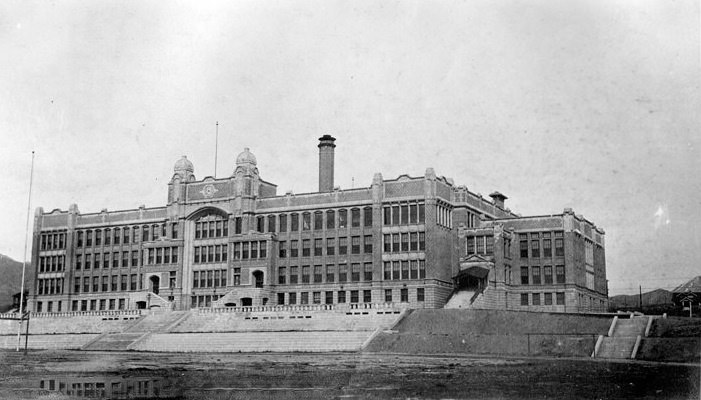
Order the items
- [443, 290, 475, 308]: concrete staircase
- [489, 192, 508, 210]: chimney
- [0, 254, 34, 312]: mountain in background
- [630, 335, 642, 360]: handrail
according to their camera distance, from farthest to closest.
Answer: [0, 254, 34, 312]: mountain in background
[489, 192, 508, 210]: chimney
[443, 290, 475, 308]: concrete staircase
[630, 335, 642, 360]: handrail

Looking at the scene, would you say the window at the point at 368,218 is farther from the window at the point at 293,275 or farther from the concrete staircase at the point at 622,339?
the concrete staircase at the point at 622,339

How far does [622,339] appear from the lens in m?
51.7

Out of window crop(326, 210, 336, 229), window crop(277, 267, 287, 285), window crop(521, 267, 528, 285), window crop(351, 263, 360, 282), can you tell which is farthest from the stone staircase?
window crop(521, 267, 528, 285)

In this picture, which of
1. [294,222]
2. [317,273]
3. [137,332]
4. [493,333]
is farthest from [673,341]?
Answer: [294,222]

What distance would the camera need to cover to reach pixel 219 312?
76438 mm

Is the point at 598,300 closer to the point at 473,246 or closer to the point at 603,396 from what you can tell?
the point at 473,246

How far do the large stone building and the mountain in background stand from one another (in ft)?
309

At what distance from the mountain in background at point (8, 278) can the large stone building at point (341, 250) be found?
309 feet

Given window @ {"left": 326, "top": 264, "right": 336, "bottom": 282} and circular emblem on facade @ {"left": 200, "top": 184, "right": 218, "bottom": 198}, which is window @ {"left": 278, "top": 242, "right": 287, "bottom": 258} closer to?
window @ {"left": 326, "top": 264, "right": 336, "bottom": 282}

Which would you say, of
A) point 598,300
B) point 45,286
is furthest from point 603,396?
point 45,286

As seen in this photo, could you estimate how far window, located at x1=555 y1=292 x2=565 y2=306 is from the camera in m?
84.9

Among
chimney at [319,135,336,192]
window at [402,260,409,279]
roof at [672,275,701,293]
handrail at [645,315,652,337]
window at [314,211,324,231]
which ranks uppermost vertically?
chimney at [319,135,336,192]

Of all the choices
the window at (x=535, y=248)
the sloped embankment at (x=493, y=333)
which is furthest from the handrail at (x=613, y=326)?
the window at (x=535, y=248)

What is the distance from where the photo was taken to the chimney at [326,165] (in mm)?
87000
